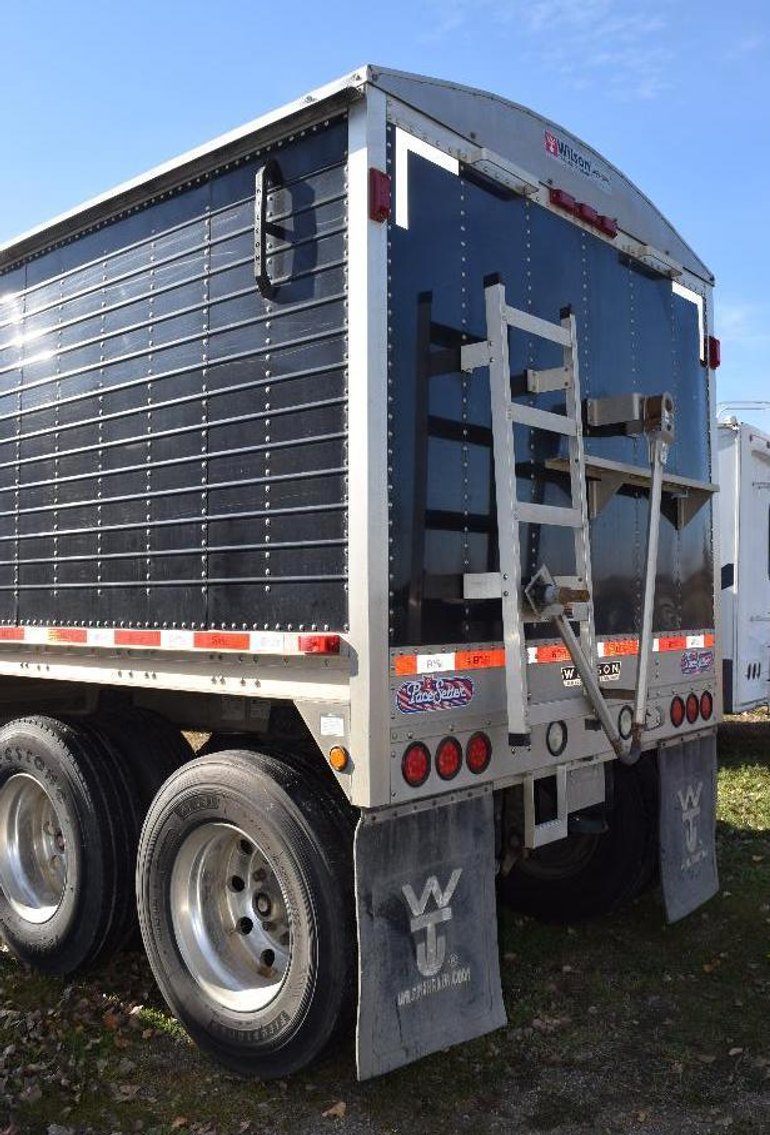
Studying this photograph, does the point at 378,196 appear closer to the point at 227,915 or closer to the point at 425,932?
the point at 425,932

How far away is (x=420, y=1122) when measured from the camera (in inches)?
139

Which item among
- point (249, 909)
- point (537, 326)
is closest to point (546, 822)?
point (249, 909)

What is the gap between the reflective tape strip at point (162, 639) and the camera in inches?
144

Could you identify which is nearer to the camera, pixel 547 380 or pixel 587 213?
pixel 547 380

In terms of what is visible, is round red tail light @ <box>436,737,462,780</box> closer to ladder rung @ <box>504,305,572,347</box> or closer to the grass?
the grass

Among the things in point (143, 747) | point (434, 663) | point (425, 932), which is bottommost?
point (425, 932)

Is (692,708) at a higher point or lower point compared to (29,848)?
higher

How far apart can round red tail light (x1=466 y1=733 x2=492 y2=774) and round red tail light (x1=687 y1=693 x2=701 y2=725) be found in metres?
1.74

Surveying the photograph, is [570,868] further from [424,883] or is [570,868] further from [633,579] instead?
[424,883]

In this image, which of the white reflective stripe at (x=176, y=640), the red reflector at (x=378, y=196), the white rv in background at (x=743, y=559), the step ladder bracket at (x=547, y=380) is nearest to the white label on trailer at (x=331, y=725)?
the white reflective stripe at (x=176, y=640)

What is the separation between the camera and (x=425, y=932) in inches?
140

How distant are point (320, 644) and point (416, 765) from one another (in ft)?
1.81

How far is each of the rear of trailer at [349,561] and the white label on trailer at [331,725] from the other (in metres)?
0.04

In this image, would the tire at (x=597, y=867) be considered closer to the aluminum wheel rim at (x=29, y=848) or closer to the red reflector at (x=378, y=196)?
the aluminum wheel rim at (x=29, y=848)
